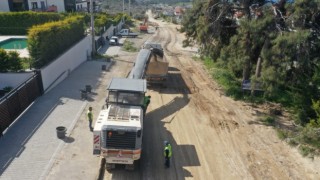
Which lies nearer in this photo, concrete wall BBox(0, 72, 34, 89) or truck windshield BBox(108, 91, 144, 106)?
truck windshield BBox(108, 91, 144, 106)

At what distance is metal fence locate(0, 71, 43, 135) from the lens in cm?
1775

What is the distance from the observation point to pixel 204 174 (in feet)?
50.6

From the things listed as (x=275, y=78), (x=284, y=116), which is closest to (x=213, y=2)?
(x=275, y=78)

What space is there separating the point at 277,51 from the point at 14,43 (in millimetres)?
33194

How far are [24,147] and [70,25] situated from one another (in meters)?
18.1

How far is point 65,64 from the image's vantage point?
96.4ft

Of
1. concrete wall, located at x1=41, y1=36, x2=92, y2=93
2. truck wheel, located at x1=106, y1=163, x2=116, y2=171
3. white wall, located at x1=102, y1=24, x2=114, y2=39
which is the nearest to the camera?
truck wheel, located at x1=106, y1=163, x2=116, y2=171

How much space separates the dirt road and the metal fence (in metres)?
7.34

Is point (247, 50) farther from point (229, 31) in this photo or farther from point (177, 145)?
point (177, 145)

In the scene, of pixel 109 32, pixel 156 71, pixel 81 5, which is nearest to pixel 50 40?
A: pixel 156 71

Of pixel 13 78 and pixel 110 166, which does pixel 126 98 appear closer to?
pixel 110 166

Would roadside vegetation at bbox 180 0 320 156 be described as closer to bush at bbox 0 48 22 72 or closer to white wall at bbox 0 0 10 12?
bush at bbox 0 48 22 72

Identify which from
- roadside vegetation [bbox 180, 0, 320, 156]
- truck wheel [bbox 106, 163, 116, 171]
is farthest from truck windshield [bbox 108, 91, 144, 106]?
roadside vegetation [bbox 180, 0, 320, 156]

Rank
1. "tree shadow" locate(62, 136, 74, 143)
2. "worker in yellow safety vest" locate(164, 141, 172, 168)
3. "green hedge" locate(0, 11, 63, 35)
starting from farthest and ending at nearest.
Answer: "green hedge" locate(0, 11, 63, 35), "tree shadow" locate(62, 136, 74, 143), "worker in yellow safety vest" locate(164, 141, 172, 168)
